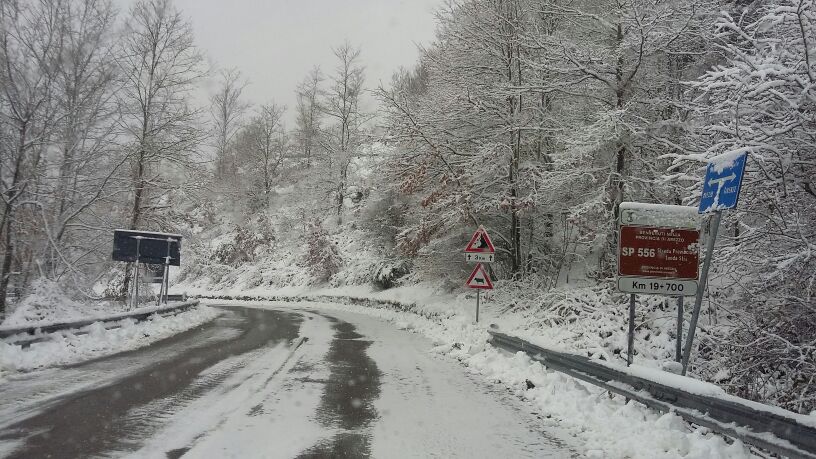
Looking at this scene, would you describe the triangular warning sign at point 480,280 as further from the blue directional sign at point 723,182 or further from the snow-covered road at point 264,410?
the blue directional sign at point 723,182

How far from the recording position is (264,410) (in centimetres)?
725

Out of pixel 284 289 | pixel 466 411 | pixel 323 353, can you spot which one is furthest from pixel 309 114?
pixel 466 411

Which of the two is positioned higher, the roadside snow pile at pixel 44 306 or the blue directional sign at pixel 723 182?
the blue directional sign at pixel 723 182

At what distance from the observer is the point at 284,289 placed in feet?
151

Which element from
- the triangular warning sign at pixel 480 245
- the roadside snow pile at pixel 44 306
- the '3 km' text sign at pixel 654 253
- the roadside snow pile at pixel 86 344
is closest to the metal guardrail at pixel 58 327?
the roadside snow pile at pixel 86 344

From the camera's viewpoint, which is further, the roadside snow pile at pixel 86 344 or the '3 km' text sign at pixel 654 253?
the roadside snow pile at pixel 86 344

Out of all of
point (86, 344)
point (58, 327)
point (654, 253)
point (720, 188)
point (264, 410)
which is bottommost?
point (86, 344)

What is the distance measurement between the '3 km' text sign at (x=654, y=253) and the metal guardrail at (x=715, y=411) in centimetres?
139

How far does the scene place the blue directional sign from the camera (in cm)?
629

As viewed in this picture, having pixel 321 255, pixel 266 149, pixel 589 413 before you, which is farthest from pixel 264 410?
pixel 266 149

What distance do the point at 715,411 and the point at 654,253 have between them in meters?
3.06

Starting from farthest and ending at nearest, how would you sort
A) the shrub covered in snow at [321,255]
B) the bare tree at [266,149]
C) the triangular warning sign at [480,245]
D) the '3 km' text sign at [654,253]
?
the bare tree at [266,149]
the shrub covered in snow at [321,255]
the triangular warning sign at [480,245]
the '3 km' text sign at [654,253]

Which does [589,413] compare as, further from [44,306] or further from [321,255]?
[321,255]

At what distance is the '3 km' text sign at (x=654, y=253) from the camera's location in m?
8.18
